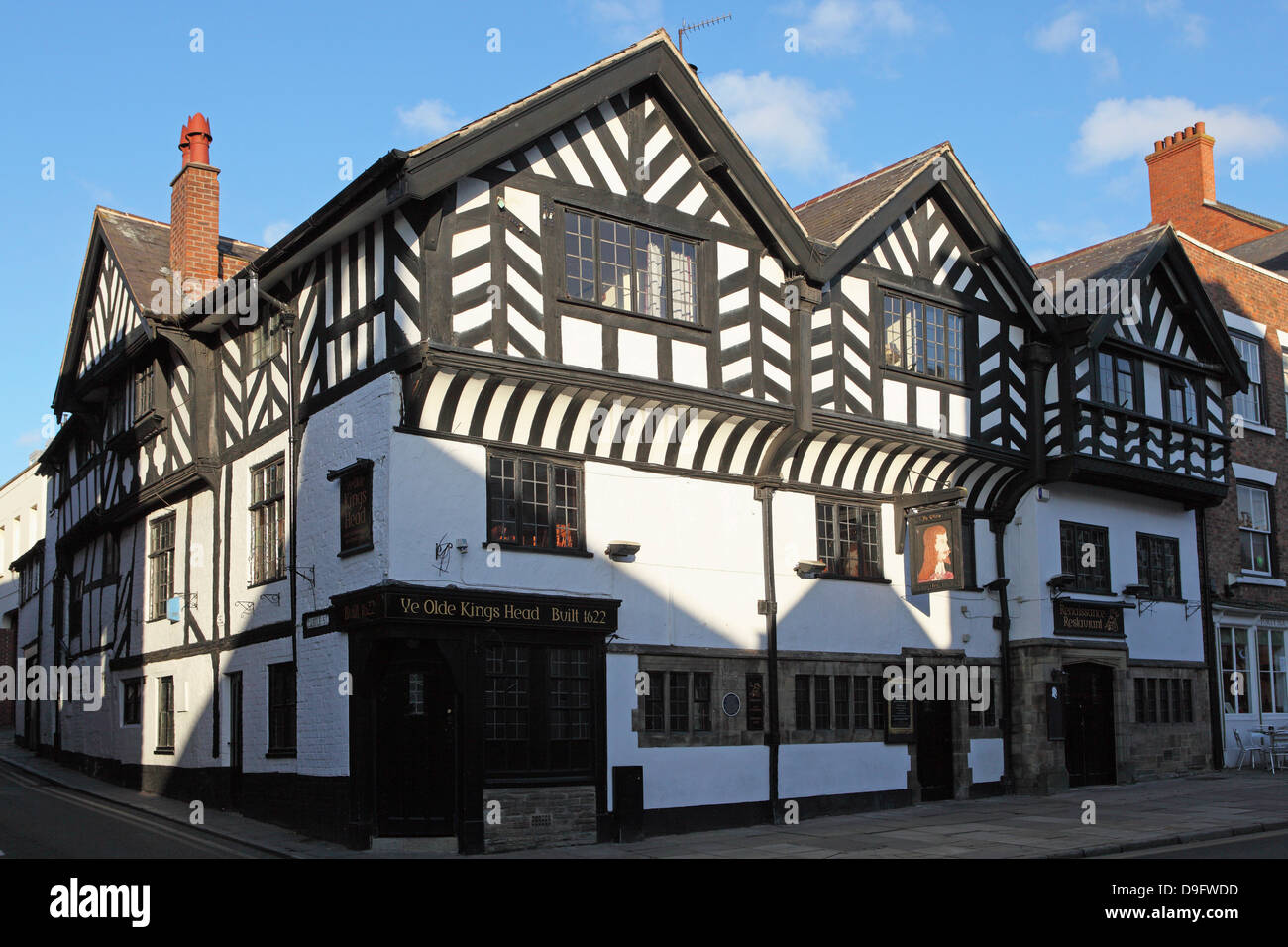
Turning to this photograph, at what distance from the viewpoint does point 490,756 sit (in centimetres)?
1562

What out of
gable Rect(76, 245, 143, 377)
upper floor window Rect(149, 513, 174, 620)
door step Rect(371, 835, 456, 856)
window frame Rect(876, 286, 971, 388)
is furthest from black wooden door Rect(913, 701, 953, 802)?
gable Rect(76, 245, 143, 377)

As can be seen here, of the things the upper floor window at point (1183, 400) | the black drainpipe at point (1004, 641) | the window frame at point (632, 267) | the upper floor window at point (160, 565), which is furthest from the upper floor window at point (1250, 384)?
the upper floor window at point (160, 565)

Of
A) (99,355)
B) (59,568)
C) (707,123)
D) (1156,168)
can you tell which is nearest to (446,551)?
(707,123)

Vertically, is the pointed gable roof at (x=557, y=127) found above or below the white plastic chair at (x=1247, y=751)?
above

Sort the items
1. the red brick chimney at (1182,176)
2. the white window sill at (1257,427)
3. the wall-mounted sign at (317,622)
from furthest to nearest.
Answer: the red brick chimney at (1182,176) < the white window sill at (1257,427) < the wall-mounted sign at (317,622)

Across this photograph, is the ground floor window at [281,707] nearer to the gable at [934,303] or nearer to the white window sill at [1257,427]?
the gable at [934,303]

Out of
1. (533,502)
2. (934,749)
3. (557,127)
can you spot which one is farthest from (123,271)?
(934,749)

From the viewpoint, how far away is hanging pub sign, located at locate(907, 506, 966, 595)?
19.1 meters

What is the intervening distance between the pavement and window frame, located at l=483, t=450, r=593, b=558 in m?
3.75

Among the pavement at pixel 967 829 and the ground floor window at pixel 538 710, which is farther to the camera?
the ground floor window at pixel 538 710

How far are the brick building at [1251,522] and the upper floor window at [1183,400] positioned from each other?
222 cm

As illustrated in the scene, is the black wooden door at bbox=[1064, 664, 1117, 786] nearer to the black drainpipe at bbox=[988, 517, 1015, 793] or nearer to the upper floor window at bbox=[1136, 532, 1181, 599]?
the black drainpipe at bbox=[988, 517, 1015, 793]

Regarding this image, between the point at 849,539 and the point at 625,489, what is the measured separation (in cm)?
446

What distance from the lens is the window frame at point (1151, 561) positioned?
944 inches
